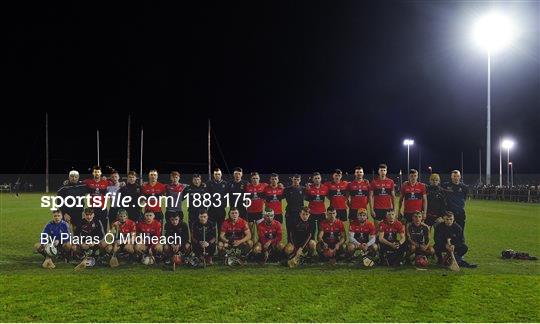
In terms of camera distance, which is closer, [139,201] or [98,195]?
[139,201]

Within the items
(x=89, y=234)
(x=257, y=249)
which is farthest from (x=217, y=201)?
(x=89, y=234)

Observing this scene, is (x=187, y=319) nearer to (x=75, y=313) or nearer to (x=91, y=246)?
(x=75, y=313)

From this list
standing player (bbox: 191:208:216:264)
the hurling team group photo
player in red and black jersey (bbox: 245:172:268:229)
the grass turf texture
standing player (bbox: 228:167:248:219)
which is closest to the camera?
the grass turf texture

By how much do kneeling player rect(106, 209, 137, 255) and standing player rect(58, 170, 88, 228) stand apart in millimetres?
1035

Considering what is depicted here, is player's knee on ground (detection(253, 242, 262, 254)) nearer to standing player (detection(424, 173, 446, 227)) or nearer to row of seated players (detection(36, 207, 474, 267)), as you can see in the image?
row of seated players (detection(36, 207, 474, 267))

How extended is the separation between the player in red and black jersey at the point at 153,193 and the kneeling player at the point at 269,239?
7.39ft

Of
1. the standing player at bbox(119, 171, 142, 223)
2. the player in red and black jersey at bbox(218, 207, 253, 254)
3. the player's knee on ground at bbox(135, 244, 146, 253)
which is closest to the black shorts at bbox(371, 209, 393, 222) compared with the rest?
the player in red and black jersey at bbox(218, 207, 253, 254)

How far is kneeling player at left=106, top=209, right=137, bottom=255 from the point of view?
380 inches

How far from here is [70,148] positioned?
5550 centimetres

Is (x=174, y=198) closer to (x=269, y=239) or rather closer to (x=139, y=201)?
(x=139, y=201)

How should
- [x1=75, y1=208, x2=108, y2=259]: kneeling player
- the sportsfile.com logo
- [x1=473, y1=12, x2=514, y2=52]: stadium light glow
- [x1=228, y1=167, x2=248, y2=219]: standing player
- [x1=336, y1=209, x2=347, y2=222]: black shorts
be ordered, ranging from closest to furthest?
[x1=75, y1=208, x2=108, y2=259]: kneeling player, the sportsfile.com logo, [x1=228, y1=167, x2=248, y2=219]: standing player, [x1=336, y1=209, x2=347, y2=222]: black shorts, [x1=473, y1=12, x2=514, y2=52]: stadium light glow

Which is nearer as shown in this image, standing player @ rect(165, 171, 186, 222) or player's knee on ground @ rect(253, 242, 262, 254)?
player's knee on ground @ rect(253, 242, 262, 254)

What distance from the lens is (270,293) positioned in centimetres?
732

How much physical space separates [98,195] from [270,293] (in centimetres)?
512
